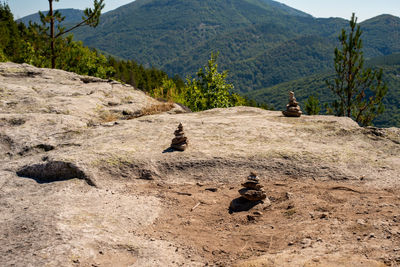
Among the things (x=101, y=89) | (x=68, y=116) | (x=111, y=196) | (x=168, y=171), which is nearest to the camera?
(x=111, y=196)

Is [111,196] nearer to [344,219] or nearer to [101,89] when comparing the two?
→ [344,219]

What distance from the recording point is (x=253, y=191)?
5.91 meters

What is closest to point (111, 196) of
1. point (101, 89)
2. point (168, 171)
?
point (168, 171)

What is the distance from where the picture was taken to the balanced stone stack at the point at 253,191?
19.4 ft

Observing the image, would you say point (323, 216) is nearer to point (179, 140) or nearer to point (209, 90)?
point (179, 140)

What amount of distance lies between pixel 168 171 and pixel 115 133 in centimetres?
248

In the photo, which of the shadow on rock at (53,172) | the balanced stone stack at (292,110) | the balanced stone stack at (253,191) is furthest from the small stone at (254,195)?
the balanced stone stack at (292,110)

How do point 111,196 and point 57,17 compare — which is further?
point 57,17

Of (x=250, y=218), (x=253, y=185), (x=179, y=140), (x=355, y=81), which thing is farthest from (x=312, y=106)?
(x=250, y=218)

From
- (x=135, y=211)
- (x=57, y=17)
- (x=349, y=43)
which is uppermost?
(x=57, y=17)

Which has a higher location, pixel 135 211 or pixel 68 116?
pixel 68 116

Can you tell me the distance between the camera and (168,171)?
23.7ft

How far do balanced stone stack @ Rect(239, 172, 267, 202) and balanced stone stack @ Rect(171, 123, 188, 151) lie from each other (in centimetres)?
223

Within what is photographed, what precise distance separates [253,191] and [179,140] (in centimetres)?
254
